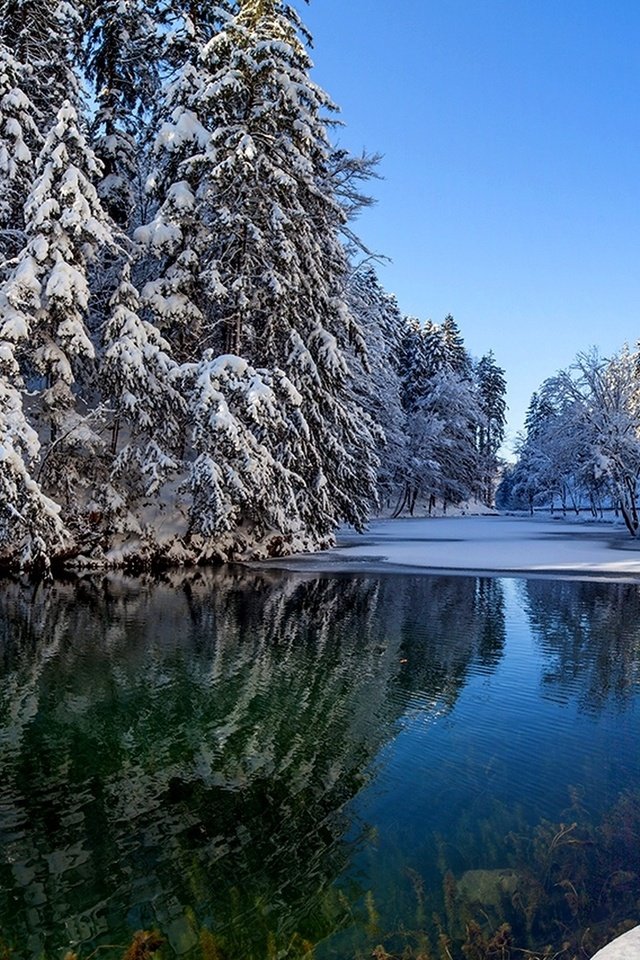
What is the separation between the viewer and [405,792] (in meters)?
5.24

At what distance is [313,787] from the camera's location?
17.4ft

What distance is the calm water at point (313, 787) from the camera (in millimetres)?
3670

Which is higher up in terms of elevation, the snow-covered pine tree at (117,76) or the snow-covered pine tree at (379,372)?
the snow-covered pine tree at (117,76)

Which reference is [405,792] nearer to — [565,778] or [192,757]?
[565,778]

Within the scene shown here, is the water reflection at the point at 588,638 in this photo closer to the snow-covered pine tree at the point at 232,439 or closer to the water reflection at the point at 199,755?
the water reflection at the point at 199,755

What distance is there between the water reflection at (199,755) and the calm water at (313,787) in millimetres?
20

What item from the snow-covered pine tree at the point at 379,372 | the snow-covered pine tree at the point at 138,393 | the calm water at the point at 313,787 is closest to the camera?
the calm water at the point at 313,787

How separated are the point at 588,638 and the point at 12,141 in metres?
20.9

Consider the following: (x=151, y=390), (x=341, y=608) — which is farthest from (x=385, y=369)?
(x=341, y=608)

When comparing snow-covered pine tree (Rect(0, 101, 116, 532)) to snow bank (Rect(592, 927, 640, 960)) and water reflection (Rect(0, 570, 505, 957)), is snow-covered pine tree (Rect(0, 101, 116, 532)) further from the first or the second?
snow bank (Rect(592, 927, 640, 960))

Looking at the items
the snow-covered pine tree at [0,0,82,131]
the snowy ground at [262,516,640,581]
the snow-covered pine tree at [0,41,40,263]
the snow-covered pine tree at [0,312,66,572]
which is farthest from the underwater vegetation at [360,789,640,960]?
the snow-covered pine tree at [0,0,82,131]

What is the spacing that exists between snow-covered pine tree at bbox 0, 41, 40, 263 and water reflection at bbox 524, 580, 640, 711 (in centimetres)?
1738

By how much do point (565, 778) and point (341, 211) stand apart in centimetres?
2147

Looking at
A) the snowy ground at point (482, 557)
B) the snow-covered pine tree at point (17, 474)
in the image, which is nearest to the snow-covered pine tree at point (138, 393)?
the snow-covered pine tree at point (17, 474)
